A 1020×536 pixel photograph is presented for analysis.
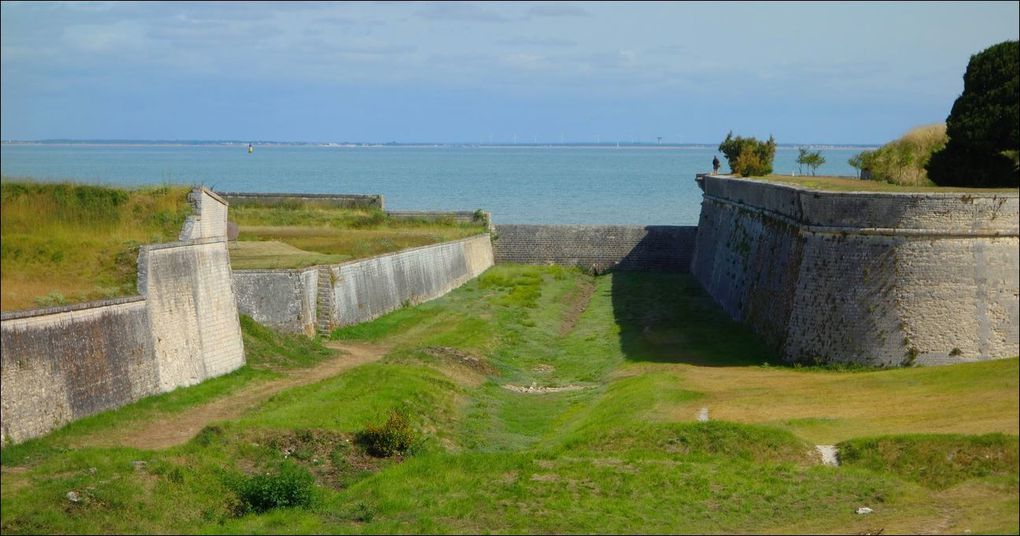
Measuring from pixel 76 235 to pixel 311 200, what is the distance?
4204cm

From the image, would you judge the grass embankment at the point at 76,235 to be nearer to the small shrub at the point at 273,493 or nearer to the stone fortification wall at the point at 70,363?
the stone fortification wall at the point at 70,363

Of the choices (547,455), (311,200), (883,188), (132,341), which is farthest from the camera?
(311,200)

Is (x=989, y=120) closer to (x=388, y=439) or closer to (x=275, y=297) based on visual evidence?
(x=388, y=439)

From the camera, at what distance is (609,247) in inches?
2255

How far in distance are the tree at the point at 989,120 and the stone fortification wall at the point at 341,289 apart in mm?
17309

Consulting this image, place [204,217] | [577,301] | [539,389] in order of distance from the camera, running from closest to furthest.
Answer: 1. [204,217]
2. [539,389]
3. [577,301]

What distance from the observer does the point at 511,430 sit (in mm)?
24000

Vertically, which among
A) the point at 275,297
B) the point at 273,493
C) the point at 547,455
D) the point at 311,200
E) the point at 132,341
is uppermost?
the point at 311,200

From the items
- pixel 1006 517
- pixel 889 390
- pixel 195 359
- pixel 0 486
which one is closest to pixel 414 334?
pixel 195 359

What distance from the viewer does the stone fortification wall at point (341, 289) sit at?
31.9 metres

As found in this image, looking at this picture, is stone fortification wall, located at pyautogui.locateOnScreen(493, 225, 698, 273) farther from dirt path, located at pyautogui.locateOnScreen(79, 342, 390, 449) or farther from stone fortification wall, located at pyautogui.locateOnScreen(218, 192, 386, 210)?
dirt path, located at pyautogui.locateOnScreen(79, 342, 390, 449)

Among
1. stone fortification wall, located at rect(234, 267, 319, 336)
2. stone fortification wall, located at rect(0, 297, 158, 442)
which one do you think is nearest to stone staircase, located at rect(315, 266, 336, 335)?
stone fortification wall, located at rect(234, 267, 319, 336)

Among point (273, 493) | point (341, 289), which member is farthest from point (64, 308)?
point (341, 289)

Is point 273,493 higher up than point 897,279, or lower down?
lower down
